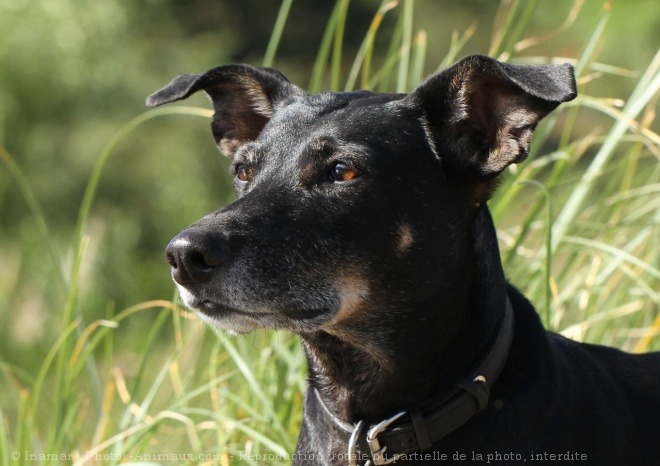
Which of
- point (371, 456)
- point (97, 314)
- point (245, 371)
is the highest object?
point (371, 456)

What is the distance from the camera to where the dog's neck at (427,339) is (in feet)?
8.68

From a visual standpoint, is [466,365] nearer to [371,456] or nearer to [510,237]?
[371,456]

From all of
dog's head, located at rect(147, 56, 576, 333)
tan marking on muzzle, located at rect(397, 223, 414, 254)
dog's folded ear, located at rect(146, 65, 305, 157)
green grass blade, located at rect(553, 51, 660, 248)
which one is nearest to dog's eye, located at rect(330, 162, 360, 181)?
dog's head, located at rect(147, 56, 576, 333)

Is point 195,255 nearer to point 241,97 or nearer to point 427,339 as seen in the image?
point 427,339

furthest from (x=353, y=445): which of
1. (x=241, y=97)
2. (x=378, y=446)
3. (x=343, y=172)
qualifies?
(x=241, y=97)

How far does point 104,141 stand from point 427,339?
426 inches

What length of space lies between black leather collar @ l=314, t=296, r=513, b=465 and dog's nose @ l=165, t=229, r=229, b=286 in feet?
1.99

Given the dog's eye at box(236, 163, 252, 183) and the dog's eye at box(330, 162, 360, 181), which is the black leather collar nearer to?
the dog's eye at box(330, 162, 360, 181)

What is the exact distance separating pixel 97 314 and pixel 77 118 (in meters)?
2.91

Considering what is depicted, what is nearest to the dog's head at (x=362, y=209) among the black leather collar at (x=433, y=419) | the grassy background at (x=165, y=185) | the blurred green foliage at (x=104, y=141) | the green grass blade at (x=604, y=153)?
the black leather collar at (x=433, y=419)

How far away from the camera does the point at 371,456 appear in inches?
102

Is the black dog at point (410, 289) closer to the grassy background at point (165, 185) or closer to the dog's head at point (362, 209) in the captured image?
the dog's head at point (362, 209)

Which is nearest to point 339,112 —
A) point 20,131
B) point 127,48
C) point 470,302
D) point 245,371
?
point 470,302

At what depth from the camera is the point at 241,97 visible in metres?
3.31
